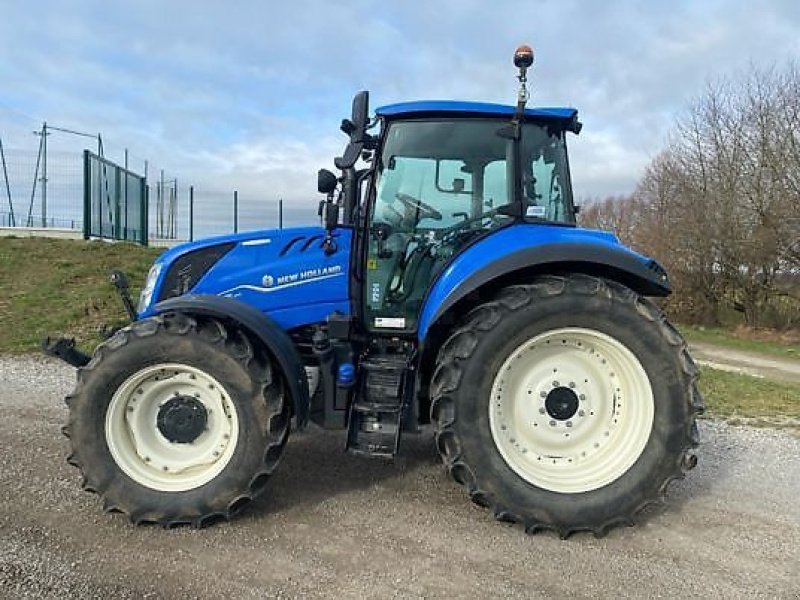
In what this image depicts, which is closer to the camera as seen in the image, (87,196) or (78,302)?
(78,302)

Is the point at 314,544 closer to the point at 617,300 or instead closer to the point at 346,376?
the point at 346,376

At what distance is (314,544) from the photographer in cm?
362

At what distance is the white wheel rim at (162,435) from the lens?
3.84 m

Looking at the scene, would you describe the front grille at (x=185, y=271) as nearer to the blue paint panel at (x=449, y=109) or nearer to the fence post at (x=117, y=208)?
the blue paint panel at (x=449, y=109)

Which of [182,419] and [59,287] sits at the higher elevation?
[59,287]

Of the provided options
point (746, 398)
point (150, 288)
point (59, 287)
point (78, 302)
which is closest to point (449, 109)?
point (150, 288)

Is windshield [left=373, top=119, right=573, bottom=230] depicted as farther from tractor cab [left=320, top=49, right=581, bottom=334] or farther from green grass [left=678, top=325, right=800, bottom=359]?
green grass [left=678, top=325, right=800, bottom=359]

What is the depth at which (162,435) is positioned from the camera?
3.93 m

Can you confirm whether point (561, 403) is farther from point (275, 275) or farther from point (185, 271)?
point (185, 271)

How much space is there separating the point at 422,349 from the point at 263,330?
3.12ft

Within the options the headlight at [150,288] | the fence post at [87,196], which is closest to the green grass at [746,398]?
the headlight at [150,288]

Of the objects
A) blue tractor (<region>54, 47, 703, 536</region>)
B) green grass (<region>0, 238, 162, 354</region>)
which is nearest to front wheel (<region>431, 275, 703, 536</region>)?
blue tractor (<region>54, 47, 703, 536</region>)

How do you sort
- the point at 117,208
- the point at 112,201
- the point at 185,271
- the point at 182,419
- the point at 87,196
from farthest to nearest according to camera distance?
the point at 117,208 → the point at 112,201 → the point at 87,196 → the point at 185,271 → the point at 182,419

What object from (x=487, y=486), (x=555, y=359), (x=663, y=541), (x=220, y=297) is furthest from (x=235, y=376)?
(x=663, y=541)
